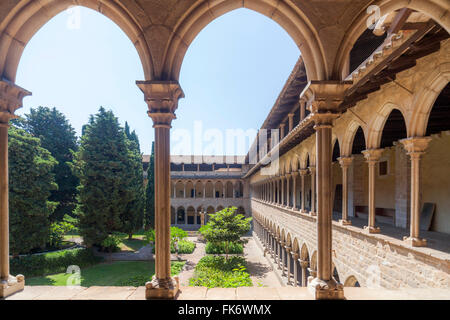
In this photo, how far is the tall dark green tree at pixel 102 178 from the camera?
1850cm

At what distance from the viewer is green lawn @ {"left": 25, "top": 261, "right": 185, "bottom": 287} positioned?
46.4 ft

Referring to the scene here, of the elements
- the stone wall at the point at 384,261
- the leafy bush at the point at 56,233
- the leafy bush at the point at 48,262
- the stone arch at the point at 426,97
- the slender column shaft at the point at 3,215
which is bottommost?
the leafy bush at the point at 48,262

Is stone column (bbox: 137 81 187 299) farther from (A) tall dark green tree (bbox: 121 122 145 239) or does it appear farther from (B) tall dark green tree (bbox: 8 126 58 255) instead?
(A) tall dark green tree (bbox: 121 122 145 239)

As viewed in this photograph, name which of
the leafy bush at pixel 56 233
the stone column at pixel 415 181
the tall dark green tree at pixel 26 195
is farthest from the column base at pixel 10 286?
the leafy bush at pixel 56 233

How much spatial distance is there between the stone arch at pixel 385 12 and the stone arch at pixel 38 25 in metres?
2.26

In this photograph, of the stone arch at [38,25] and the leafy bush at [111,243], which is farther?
the leafy bush at [111,243]

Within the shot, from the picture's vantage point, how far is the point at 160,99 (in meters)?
2.95

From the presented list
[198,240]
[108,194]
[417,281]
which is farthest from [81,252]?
[417,281]

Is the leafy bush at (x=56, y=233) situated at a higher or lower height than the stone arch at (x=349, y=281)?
lower

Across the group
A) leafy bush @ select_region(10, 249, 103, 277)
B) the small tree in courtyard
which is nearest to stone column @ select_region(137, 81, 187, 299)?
the small tree in courtyard

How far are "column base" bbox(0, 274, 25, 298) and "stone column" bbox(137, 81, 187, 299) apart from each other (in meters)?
1.75

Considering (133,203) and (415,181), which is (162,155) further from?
(133,203)

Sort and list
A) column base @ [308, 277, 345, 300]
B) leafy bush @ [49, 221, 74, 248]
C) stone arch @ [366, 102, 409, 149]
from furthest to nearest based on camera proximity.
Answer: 1. leafy bush @ [49, 221, 74, 248]
2. stone arch @ [366, 102, 409, 149]
3. column base @ [308, 277, 345, 300]

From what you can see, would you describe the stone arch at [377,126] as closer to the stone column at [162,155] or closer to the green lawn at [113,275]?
the stone column at [162,155]
